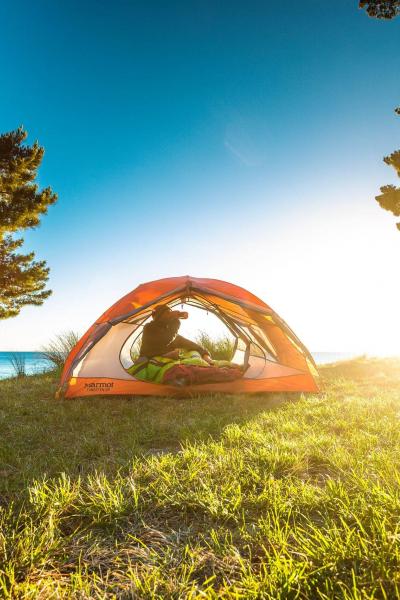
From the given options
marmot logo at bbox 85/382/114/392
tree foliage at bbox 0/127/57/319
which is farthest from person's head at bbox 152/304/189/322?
tree foliage at bbox 0/127/57/319

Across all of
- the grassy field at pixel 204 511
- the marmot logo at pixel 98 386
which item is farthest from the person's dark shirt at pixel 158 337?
the grassy field at pixel 204 511

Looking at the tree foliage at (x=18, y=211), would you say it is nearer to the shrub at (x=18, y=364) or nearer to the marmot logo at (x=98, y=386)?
the shrub at (x=18, y=364)

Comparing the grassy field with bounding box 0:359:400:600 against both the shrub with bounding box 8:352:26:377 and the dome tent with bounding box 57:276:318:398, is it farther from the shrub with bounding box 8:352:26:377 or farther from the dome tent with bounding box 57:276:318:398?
the shrub with bounding box 8:352:26:377

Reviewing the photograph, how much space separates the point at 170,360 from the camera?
567 centimetres

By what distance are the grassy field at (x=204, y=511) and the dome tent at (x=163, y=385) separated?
1.58 meters

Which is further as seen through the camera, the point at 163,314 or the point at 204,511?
the point at 163,314

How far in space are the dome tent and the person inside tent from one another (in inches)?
5.1

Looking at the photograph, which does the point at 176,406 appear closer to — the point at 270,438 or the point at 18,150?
the point at 270,438

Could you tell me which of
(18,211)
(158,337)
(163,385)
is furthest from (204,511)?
(18,211)

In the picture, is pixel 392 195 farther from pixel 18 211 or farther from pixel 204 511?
pixel 18 211

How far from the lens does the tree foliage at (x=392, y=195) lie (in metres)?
8.42

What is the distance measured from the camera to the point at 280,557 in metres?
1.39

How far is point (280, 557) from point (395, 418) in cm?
277

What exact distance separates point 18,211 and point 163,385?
1057 centimetres
